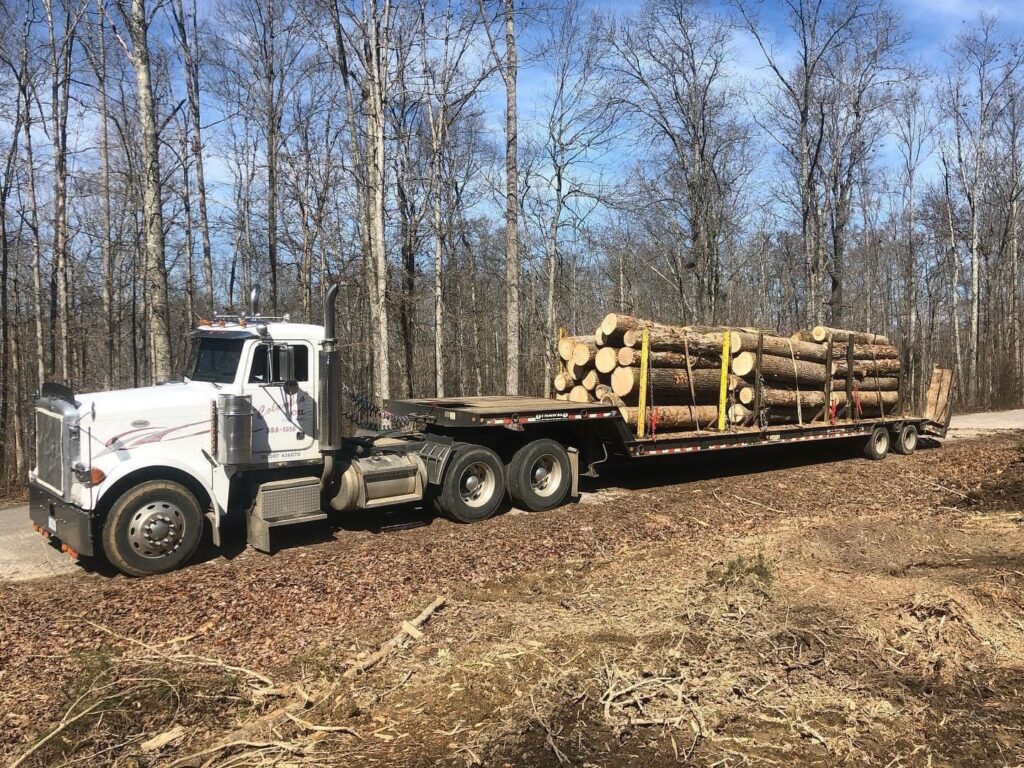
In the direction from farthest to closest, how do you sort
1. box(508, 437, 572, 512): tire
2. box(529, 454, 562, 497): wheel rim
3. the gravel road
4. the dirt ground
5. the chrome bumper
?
box(529, 454, 562, 497): wheel rim → box(508, 437, 572, 512): tire → the gravel road → the chrome bumper → the dirt ground

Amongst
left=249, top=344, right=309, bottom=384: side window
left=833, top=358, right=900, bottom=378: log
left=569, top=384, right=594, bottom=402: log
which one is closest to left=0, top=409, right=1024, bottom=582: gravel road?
left=249, top=344, right=309, bottom=384: side window

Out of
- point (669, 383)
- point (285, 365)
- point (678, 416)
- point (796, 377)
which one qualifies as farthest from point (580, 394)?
point (285, 365)

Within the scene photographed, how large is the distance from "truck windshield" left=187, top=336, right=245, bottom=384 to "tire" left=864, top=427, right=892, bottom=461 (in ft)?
40.8

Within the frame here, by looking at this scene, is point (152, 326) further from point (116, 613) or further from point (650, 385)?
point (650, 385)

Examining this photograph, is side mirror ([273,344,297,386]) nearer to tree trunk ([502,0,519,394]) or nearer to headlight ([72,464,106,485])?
headlight ([72,464,106,485])

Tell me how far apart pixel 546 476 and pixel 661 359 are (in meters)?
2.74

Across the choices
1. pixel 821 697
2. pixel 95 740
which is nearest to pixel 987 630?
pixel 821 697

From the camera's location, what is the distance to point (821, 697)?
4074 mm

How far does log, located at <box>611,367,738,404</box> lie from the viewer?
10828 mm

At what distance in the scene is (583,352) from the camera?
1144cm

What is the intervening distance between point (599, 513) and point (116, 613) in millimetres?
5886

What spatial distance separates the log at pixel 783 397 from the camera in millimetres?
12156

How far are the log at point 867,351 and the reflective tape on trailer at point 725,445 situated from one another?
1.58 m

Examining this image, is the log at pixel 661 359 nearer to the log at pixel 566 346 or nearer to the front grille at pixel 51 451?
the log at pixel 566 346
